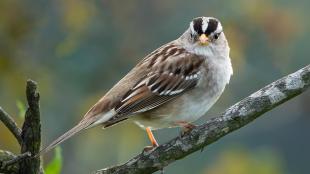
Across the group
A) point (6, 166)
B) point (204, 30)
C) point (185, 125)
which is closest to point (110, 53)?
point (204, 30)

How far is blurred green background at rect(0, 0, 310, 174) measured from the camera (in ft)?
21.5

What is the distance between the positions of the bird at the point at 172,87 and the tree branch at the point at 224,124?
2.44 feet

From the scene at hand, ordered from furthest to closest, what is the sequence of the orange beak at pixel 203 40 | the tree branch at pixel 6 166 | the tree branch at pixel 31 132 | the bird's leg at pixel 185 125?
the orange beak at pixel 203 40 → the bird's leg at pixel 185 125 → the tree branch at pixel 6 166 → the tree branch at pixel 31 132

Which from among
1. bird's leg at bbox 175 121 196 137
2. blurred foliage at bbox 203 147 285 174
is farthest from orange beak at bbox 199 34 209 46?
blurred foliage at bbox 203 147 285 174

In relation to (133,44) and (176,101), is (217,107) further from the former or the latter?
(176,101)

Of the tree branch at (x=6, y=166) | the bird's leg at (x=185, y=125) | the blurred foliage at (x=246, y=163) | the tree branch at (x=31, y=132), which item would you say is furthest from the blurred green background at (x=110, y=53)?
the tree branch at (x=31, y=132)

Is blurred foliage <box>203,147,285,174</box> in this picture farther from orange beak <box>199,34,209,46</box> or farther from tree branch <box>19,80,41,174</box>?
tree branch <box>19,80,41,174</box>

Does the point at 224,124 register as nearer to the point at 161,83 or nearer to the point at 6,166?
the point at 6,166

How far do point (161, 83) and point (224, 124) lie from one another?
Answer: 129 centimetres

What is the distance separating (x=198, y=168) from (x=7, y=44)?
3187mm

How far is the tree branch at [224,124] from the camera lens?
401cm

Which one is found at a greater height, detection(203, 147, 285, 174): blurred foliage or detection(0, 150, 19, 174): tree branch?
detection(203, 147, 285, 174): blurred foliage

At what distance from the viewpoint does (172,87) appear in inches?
206

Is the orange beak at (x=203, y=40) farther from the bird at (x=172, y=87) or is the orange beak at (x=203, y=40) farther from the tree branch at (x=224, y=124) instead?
the tree branch at (x=224, y=124)
